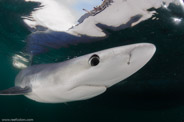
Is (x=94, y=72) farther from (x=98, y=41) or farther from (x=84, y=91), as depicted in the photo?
(x=98, y=41)

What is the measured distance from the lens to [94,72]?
2.50 m

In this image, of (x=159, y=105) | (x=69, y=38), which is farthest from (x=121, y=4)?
(x=159, y=105)

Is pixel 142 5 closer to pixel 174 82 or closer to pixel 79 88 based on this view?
pixel 79 88

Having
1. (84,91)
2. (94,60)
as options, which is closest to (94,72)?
(94,60)

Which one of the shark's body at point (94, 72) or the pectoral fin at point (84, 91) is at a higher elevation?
the shark's body at point (94, 72)

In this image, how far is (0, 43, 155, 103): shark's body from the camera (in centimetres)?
229

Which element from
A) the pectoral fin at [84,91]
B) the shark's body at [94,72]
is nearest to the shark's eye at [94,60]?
the shark's body at [94,72]

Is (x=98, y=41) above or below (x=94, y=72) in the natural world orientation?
above

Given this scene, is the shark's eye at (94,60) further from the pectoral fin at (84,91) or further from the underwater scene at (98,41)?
the pectoral fin at (84,91)

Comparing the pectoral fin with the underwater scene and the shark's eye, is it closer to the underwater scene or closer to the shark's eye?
the underwater scene

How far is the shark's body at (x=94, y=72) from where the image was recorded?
2285 mm

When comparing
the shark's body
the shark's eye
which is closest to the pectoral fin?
the shark's body

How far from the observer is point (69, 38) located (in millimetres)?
8930

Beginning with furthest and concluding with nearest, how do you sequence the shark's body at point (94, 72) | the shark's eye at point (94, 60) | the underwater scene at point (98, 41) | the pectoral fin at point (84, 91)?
the pectoral fin at point (84, 91) → the underwater scene at point (98, 41) → the shark's eye at point (94, 60) → the shark's body at point (94, 72)
